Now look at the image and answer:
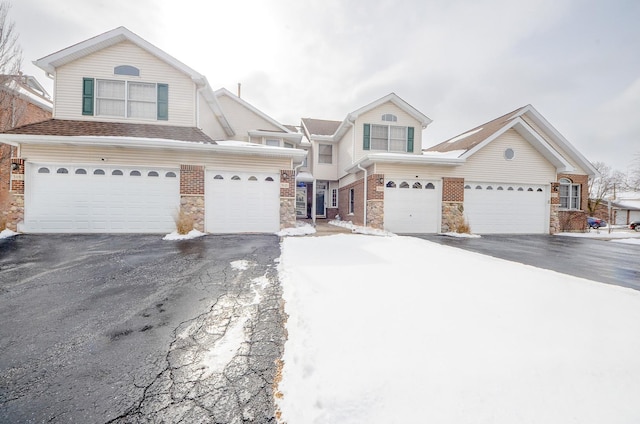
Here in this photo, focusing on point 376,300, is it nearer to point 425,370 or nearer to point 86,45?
point 425,370

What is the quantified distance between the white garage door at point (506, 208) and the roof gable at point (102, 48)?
1358 cm

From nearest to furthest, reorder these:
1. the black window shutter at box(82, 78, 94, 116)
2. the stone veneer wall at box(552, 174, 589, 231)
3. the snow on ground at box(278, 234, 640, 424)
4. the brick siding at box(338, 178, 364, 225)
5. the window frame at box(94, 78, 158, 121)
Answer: the snow on ground at box(278, 234, 640, 424), the black window shutter at box(82, 78, 94, 116), the window frame at box(94, 78, 158, 121), the brick siding at box(338, 178, 364, 225), the stone veneer wall at box(552, 174, 589, 231)

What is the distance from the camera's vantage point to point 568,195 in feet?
51.1

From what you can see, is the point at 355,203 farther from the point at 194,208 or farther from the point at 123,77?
the point at 123,77

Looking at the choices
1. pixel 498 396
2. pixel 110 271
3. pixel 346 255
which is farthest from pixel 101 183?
pixel 498 396

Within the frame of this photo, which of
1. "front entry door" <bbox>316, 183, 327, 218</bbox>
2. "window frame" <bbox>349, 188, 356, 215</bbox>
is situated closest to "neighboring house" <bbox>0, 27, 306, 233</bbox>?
"window frame" <bbox>349, 188, 356, 215</bbox>

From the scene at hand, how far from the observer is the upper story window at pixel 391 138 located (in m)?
15.0

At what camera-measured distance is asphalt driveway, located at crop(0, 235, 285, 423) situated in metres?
1.76

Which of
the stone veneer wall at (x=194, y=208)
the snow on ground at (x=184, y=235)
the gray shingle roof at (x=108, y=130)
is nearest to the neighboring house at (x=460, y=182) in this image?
the stone veneer wall at (x=194, y=208)

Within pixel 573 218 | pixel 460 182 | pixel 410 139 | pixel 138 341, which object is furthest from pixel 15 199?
pixel 573 218

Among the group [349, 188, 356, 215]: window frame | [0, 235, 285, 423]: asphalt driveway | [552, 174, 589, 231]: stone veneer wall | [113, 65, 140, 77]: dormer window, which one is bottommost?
[0, 235, 285, 423]: asphalt driveway

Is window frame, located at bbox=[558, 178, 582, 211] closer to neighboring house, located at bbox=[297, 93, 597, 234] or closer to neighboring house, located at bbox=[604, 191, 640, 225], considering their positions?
neighboring house, located at bbox=[297, 93, 597, 234]

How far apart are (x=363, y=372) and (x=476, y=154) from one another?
13301mm

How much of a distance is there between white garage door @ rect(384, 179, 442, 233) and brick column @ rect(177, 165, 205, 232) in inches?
307
